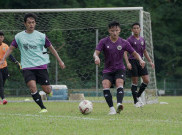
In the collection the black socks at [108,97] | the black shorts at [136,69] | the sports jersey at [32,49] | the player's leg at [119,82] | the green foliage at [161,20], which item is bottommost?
the black socks at [108,97]

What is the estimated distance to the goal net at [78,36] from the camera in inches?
590

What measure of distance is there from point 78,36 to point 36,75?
30.3 feet

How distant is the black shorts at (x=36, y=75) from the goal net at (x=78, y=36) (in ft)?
15.7

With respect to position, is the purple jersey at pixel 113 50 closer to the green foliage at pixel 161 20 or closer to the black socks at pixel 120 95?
the black socks at pixel 120 95

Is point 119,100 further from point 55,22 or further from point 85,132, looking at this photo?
point 55,22

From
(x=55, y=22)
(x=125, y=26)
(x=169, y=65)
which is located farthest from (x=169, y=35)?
(x=55, y=22)

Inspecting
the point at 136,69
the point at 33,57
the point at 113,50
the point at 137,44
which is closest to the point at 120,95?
the point at 113,50

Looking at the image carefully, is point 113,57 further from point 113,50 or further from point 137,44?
point 137,44

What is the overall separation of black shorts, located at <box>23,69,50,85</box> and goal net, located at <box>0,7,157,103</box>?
15.7ft

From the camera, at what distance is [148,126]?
6.35 metres

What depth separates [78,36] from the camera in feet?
60.0

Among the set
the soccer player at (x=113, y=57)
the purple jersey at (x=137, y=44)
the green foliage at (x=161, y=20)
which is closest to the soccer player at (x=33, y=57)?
the soccer player at (x=113, y=57)

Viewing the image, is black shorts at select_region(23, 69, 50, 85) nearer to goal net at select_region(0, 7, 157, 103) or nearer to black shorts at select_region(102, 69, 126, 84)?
black shorts at select_region(102, 69, 126, 84)

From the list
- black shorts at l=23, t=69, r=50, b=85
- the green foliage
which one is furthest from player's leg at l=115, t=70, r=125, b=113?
the green foliage
